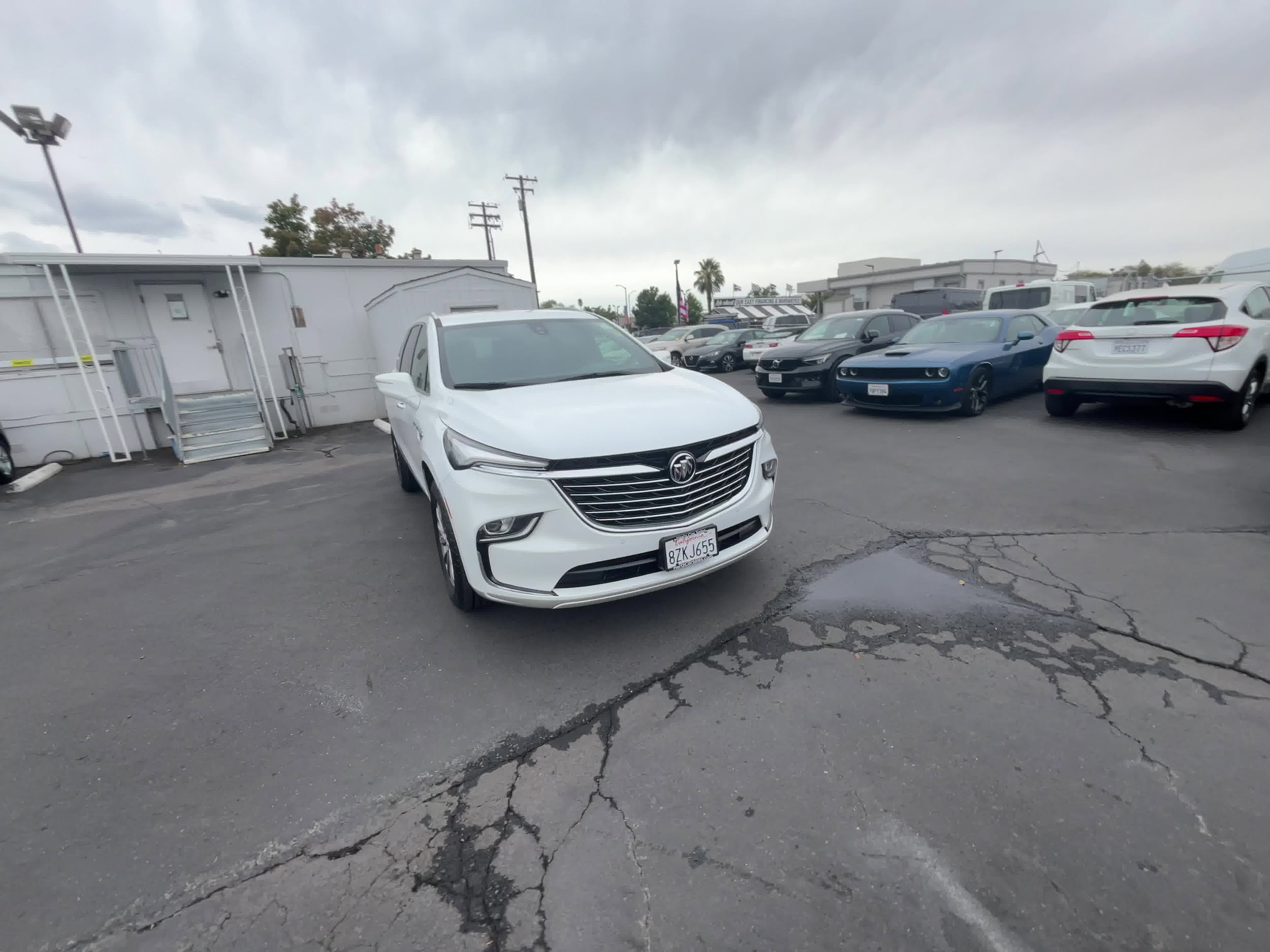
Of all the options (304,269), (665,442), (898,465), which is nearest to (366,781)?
(665,442)

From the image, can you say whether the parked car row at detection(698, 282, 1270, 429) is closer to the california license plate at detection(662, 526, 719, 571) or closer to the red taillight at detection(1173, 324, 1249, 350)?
the red taillight at detection(1173, 324, 1249, 350)

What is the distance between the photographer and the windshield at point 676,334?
70.3ft

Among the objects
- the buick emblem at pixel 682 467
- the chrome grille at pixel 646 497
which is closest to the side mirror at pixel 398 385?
the chrome grille at pixel 646 497

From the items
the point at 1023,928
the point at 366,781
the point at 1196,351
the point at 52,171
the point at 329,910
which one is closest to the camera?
the point at 1023,928

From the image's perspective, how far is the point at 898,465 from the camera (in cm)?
599

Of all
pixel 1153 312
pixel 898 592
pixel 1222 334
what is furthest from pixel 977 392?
pixel 898 592

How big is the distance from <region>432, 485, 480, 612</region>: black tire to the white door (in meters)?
9.83

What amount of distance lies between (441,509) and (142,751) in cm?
167

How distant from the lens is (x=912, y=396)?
7.83 meters

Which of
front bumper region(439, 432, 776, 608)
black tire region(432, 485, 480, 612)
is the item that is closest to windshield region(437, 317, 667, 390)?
black tire region(432, 485, 480, 612)

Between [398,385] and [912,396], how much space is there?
261 inches

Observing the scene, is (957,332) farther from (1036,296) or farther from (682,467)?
(682,467)

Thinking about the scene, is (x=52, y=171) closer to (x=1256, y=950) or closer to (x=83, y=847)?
(x=83, y=847)

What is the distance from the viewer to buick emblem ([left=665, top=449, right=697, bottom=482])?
9.13ft
